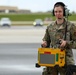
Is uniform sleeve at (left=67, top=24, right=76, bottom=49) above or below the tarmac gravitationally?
above

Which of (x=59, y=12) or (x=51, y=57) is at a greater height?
(x=59, y=12)

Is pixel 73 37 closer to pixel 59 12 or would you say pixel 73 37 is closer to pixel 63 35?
pixel 63 35

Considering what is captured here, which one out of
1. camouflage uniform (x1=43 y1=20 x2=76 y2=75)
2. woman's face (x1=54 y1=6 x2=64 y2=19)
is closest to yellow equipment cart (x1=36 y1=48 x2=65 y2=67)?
camouflage uniform (x1=43 y1=20 x2=76 y2=75)

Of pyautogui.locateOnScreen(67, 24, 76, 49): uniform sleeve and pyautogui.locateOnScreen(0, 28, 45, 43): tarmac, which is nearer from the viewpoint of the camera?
pyautogui.locateOnScreen(67, 24, 76, 49): uniform sleeve

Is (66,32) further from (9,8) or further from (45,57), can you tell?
(9,8)

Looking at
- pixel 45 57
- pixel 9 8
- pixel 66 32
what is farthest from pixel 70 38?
pixel 9 8

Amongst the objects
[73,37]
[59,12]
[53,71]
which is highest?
[59,12]

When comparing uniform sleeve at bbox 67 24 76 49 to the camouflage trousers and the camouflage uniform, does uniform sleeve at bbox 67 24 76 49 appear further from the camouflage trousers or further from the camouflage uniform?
the camouflage trousers

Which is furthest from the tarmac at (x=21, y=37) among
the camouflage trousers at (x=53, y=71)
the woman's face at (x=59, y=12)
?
the woman's face at (x=59, y=12)

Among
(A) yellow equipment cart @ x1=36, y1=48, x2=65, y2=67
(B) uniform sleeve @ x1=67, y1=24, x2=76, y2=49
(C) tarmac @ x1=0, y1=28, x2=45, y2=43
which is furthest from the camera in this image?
(C) tarmac @ x1=0, y1=28, x2=45, y2=43

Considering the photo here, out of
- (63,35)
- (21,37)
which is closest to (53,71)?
(63,35)

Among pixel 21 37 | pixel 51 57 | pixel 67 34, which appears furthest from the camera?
pixel 21 37

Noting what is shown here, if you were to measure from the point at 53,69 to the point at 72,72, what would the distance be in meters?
0.28

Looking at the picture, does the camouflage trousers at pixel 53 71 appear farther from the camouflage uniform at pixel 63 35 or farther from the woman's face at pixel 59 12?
the woman's face at pixel 59 12
